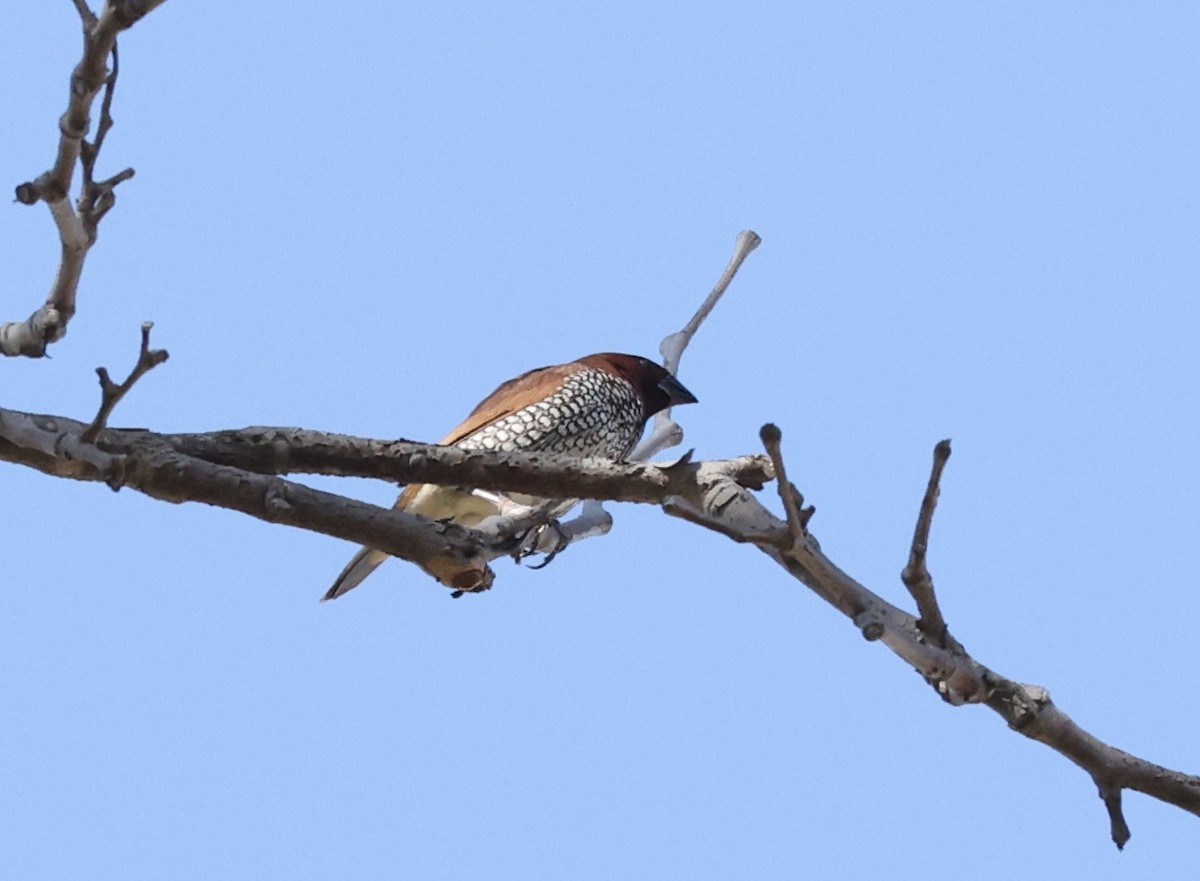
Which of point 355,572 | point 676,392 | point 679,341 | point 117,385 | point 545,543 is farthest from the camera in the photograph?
point 676,392

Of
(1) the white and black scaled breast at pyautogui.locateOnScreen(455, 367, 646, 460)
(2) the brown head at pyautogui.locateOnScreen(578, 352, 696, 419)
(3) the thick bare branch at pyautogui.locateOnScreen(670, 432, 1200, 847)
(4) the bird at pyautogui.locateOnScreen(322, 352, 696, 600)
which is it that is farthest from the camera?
(2) the brown head at pyautogui.locateOnScreen(578, 352, 696, 419)

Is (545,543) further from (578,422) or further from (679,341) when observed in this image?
(578,422)

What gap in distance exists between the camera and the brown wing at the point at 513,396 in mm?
6680

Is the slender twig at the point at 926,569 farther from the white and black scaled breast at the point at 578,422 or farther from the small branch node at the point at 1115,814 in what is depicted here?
the white and black scaled breast at the point at 578,422

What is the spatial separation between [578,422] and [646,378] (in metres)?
0.90

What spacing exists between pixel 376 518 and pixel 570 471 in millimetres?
653

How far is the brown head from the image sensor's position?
737cm

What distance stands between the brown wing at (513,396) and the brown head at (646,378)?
12.8 inches

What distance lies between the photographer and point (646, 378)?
301 inches

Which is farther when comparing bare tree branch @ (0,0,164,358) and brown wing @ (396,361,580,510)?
brown wing @ (396,361,580,510)

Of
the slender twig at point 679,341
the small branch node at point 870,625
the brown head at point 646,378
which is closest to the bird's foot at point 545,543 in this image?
the slender twig at point 679,341

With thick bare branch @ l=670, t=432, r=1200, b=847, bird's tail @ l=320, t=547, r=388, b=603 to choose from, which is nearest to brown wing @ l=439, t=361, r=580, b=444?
bird's tail @ l=320, t=547, r=388, b=603

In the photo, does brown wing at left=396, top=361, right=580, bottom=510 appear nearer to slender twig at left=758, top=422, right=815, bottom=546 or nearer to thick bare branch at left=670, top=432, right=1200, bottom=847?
thick bare branch at left=670, top=432, right=1200, bottom=847

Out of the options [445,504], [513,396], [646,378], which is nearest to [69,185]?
[445,504]
